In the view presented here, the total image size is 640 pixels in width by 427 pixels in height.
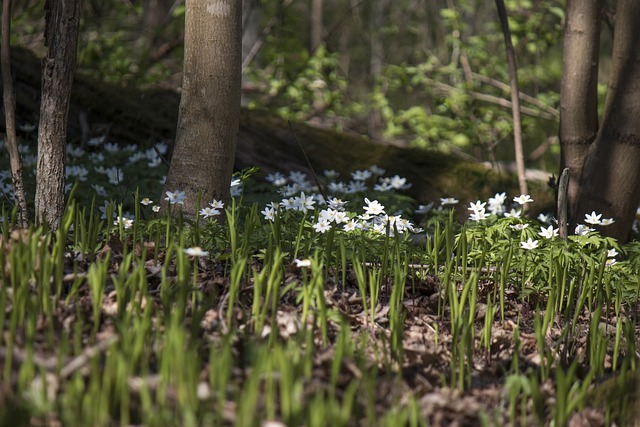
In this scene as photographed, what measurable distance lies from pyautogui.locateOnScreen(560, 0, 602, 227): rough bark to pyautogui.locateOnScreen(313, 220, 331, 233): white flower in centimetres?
166

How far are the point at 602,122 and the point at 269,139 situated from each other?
8.14ft

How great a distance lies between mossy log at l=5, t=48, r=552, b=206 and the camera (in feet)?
17.7

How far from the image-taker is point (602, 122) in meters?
4.12

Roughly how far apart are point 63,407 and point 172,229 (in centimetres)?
145

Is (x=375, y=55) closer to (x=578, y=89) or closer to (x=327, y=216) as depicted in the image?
(x=578, y=89)

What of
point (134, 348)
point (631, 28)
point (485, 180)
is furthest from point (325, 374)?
point (485, 180)

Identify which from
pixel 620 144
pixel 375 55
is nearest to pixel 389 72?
pixel 620 144

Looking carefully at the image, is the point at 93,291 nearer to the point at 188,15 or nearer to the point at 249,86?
the point at 188,15

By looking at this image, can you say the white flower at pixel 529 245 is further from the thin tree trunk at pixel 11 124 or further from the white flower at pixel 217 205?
the thin tree trunk at pixel 11 124

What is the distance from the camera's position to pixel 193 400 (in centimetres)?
186

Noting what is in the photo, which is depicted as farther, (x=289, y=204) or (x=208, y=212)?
(x=289, y=204)

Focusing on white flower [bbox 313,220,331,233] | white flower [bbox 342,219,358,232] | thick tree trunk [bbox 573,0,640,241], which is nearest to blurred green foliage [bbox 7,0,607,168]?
thick tree trunk [bbox 573,0,640,241]

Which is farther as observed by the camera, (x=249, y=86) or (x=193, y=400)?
(x=249, y=86)

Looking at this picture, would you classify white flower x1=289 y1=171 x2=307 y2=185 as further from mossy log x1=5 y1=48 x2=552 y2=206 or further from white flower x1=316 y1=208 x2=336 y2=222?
white flower x1=316 y1=208 x2=336 y2=222
